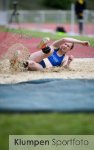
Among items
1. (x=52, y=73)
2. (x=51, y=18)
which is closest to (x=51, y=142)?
(x=52, y=73)

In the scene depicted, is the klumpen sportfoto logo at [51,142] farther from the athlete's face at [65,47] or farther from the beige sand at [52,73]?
the athlete's face at [65,47]

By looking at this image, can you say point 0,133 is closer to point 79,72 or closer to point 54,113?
point 54,113

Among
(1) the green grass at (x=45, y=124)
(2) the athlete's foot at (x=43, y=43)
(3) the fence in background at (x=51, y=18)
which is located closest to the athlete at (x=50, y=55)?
(2) the athlete's foot at (x=43, y=43)

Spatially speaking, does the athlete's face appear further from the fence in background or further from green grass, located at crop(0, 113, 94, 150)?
the fence in background

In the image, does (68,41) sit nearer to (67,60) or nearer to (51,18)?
(67,60)

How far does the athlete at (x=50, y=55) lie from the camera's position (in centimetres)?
217

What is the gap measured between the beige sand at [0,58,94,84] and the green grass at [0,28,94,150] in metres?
0.29

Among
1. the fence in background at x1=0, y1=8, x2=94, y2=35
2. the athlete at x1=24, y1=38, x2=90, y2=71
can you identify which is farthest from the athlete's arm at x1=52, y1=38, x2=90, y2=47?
the fence in background at x1=0, y1=8, x2=94, y2=35

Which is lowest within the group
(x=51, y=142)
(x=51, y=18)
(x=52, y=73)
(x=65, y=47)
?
(x=51, y=142)

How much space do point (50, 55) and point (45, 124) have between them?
44 centimetres

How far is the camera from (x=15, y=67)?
2203mm

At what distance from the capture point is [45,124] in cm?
183

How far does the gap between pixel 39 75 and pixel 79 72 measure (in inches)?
7.0

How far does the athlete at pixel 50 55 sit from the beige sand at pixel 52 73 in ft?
0.08
